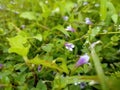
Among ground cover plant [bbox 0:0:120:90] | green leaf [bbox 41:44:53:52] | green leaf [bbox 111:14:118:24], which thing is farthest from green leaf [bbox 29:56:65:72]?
green leaf [bbox 111:14:118:24]

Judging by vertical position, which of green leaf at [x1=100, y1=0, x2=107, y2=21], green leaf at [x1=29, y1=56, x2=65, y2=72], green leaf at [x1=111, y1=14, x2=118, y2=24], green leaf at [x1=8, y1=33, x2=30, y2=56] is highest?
green leaf at [x1=100, y1=0, x2=107, y2=21]

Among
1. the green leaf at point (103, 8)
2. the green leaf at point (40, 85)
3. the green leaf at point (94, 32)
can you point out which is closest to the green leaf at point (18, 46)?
the green leaf at point (40, 85)

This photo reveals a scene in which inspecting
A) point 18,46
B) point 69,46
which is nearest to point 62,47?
point 69,46

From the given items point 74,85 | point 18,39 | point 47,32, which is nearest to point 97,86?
point 74,85

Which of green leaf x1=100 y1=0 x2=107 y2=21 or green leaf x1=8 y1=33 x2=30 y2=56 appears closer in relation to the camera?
green leaf x1=8 y1=33 x2=30 y2=56

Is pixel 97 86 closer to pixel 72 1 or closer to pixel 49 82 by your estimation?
pixel 49 82

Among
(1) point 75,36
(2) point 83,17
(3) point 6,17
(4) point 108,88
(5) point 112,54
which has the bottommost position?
(4) point 108,88

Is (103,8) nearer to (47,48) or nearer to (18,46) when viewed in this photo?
(47,48)

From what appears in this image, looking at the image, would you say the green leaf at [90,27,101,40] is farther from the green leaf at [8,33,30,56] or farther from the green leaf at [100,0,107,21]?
the green leaf at [8,33,30,56]

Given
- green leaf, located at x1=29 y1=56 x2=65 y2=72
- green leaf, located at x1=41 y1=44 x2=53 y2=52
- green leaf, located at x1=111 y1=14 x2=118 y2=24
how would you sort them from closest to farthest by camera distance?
1. green leaf, located at x1=29 y1=56 x2=65 y2=72
2. green leaf, located at x1=41 y1=44 x2=53 y2=52
3. green leaf, located at x1=111 y1=14 x2=118 y2=24
